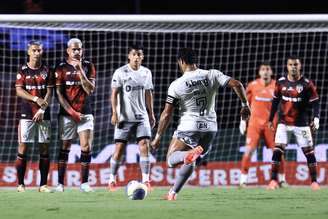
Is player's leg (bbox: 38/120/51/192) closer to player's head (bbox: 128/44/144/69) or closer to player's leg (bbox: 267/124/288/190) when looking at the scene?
player's head (bbox: 128/44/144/69)

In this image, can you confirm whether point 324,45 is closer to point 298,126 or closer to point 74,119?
point 298,126

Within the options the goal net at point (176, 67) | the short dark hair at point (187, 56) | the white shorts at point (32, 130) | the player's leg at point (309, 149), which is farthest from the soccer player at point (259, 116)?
the short dark hair at point (187, 56)

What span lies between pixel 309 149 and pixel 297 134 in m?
0.27

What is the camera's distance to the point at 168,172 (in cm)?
1405

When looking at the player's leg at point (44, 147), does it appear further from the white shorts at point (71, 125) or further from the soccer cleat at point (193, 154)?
the soccer cleat at point (193, 154)

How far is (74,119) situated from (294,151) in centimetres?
465

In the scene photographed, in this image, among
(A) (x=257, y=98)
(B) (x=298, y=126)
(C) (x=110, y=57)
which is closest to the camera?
(B) (x=298, y=126)

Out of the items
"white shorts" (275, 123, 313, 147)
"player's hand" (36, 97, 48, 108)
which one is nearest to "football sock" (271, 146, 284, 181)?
"white shorts" (275, 123, 313, 147)

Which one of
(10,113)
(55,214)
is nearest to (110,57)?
(10,113)

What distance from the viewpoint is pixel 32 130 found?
11.2m

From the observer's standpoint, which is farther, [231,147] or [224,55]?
[224,55]

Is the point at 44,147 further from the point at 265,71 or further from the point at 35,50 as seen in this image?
the point at 265,71

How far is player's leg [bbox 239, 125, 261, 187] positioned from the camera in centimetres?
1297

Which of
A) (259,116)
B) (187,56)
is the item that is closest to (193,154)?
(187,56)
